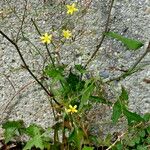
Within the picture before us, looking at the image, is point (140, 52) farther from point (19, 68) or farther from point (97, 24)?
point (19, 68)

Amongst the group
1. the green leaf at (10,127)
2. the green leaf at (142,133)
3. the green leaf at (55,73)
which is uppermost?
the green leaf at (55,73)

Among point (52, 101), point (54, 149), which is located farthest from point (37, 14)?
point (54, 149)

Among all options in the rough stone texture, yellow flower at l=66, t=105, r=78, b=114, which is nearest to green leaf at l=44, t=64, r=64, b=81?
yellow flower at l=66, t=105, r=78, b=114

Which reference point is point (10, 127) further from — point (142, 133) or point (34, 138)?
point (142, 133)

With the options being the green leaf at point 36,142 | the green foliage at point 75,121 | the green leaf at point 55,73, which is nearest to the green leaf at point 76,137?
the green foliage at point 75,121

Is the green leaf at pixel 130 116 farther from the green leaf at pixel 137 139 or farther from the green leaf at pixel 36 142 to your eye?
the green leaf at pixel 36 142

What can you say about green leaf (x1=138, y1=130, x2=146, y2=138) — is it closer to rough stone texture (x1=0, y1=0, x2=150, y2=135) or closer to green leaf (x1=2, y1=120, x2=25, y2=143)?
rough stone texture (x1=0, y1=0, x2=150, y2=135)

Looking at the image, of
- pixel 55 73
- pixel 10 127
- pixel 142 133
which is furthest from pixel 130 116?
pixel 10 127

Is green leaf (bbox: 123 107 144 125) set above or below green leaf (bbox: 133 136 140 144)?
above
